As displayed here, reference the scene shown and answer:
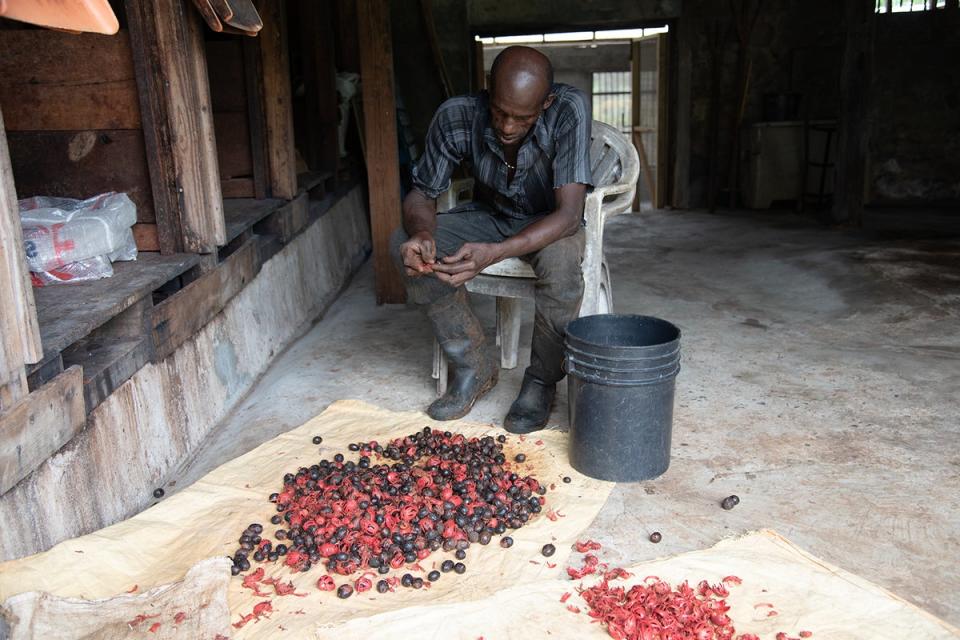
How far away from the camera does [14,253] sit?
2.27 m

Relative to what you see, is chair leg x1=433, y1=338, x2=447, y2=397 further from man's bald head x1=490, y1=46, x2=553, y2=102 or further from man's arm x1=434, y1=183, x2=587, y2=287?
man's bald head x1=490, y1=46, x2=553, y2=102

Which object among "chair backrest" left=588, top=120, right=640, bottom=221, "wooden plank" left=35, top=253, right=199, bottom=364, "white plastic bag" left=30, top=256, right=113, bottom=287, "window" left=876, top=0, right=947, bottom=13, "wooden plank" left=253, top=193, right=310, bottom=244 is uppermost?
"window" left=876, top=0, right=947, bottom=13

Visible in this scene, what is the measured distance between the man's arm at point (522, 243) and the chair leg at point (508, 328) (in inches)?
25.8

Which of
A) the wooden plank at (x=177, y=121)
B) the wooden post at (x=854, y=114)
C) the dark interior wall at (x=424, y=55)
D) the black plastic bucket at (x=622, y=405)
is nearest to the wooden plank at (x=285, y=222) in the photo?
the wooden plank at (x=177, y=121)

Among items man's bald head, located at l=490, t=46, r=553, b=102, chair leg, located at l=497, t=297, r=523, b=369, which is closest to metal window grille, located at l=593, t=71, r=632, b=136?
chair leg, located at l=497, t=297, r=523, b=369

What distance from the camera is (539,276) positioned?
339 cm

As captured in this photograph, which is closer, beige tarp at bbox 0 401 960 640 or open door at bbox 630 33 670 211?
beige tarp at bbox 0 401 960 640

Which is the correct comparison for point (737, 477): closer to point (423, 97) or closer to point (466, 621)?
point (466, 621)

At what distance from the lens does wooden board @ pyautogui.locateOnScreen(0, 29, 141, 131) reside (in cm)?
336

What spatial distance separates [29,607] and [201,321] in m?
1.54

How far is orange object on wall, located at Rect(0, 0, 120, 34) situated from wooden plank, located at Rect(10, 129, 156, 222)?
1.51m

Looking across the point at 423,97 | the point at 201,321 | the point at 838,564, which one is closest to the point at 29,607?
the point at 201,321

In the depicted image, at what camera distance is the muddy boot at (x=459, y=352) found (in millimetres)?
3627

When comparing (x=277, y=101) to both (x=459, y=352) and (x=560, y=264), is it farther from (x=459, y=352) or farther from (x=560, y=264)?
(x=560, y=264)
